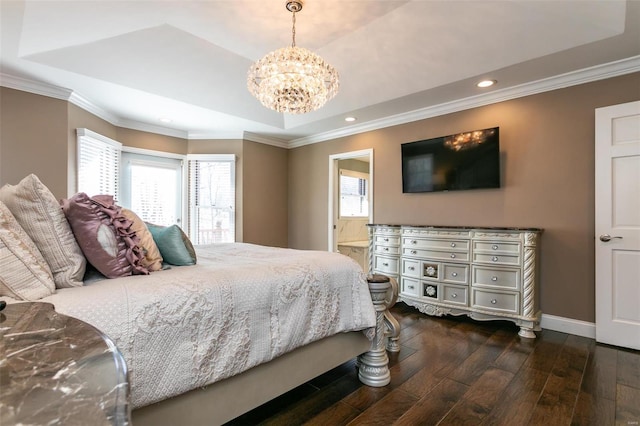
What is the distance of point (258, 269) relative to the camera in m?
1.67

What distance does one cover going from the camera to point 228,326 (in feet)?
4.69

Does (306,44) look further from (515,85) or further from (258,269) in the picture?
(258,269)

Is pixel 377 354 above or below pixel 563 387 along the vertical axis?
above

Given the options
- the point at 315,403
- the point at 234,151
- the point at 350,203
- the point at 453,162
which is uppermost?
the point at 234,151

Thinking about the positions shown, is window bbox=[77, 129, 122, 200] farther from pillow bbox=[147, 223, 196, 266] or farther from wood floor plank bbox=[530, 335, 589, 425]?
wood floor plank bbox=[530, 335, 589, 425]

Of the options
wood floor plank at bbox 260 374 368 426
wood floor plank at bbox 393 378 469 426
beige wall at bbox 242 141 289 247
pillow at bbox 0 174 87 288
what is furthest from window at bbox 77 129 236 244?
wood floor plank at bbox 393 378 469 426

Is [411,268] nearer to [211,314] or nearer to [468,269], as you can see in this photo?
[468,269]

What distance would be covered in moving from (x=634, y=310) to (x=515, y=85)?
2344mm

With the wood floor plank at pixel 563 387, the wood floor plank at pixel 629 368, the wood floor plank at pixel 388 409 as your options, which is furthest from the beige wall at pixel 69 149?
the wood floor plank at pixel 629 368

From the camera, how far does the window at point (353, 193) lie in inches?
232

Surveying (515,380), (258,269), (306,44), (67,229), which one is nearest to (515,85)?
(306,44)

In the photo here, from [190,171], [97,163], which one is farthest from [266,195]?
[97,163]

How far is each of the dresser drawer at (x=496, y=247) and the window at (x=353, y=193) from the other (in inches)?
112

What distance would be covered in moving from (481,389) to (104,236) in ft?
7.80
